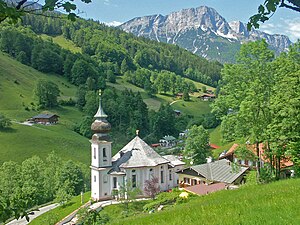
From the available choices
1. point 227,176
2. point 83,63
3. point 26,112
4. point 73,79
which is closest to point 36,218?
point 227,176

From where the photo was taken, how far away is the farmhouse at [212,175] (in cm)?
4525

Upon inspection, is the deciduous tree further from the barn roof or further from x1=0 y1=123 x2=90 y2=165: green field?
x1=0 y1=123 x2=90 y2=165: green field

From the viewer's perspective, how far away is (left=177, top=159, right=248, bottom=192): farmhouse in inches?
1781

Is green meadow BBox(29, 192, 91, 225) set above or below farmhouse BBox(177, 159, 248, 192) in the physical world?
below

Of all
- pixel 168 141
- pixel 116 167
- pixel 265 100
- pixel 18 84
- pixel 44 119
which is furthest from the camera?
pixel 18 84

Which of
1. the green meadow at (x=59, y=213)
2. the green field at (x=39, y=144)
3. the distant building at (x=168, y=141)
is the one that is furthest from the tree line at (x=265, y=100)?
the distant building at (x=168, y=141)

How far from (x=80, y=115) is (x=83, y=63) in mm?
50516

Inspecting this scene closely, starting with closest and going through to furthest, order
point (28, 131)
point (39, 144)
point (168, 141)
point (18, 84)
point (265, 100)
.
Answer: point (265, 100) < point (39, 144) < point (28, 131) < point (168, 141) < point (18, 84)

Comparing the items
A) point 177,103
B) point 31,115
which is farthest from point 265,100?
point 177,103

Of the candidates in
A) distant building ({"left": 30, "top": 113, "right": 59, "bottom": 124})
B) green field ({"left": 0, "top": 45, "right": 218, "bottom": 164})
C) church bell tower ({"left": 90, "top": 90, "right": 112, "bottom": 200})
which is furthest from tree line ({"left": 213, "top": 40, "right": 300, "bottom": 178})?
distant building ({"left": 30, "top": 113, "right": 59, "bottom": 124})

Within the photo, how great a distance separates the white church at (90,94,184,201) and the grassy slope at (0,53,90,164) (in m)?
28.2

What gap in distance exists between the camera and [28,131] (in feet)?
273

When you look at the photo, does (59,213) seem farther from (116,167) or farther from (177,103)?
(177,103)

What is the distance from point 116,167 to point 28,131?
41499 mm
